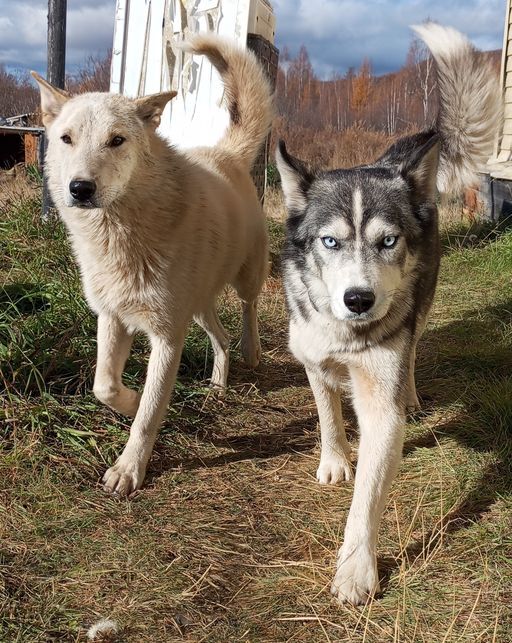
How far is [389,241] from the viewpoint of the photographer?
93.0 inches

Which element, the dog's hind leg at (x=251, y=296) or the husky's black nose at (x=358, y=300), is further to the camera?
the dog's hind leg at (x=251, y=296)

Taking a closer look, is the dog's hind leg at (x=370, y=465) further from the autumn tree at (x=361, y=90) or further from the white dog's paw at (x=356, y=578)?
the autumn tree at (x=361, y=90)

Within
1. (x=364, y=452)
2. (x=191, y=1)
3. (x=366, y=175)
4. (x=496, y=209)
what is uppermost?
(x=191, y=1)

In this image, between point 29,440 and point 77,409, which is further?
point 77,409

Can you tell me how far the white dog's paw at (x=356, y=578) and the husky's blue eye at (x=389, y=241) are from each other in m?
1.07

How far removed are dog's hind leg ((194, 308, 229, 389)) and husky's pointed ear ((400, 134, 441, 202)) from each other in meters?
1.64

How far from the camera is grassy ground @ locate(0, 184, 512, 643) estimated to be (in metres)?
2.07

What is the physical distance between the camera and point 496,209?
26.9 ft

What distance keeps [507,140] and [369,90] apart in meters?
26.5

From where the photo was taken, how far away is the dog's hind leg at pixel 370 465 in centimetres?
218

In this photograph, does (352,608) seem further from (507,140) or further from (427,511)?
(507,140)

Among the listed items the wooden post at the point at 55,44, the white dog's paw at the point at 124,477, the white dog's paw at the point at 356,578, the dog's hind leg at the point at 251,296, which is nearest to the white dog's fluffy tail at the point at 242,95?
the dog's hind leg at the point at 251,296

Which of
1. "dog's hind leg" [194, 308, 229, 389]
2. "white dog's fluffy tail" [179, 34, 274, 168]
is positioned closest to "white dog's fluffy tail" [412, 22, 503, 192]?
"white dog's fluffy tail" [179, 34, 274, 168]

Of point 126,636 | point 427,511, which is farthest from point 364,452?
point 126,636
